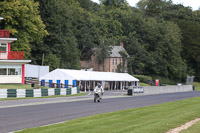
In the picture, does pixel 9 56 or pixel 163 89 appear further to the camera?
pixel 163 89

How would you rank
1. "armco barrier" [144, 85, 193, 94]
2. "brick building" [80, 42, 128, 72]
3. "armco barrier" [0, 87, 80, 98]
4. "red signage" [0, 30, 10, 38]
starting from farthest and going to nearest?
"brick building" [80, 42, 128, 72] < "armco barrier" [144, 85, 193, 94] < "red signage" [0, 30, 10, 38] < "armco barrier" [0, 87, 80, 98]

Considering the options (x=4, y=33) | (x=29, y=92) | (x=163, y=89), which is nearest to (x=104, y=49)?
(x=163, y=89)

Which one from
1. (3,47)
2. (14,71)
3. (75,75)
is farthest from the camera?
(75,75)

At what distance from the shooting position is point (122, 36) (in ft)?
342

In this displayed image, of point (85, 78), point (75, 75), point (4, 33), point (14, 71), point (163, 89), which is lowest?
point (163, 89)

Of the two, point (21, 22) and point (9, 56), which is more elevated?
point (21, 22)

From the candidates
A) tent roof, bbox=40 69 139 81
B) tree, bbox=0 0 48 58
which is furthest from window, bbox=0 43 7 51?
tent roof, bbox=40 69 139 81

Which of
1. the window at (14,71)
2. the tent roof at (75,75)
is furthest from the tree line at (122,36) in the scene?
the window at (14,71)

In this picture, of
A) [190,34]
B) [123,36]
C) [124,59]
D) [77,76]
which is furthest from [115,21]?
[77,76]

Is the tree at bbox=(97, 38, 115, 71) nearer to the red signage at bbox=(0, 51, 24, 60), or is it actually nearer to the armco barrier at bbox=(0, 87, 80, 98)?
the red signage at bbox=(0, 51, 24, 60)

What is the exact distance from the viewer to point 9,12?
178 feet

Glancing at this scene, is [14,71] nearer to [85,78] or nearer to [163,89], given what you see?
[85,78]

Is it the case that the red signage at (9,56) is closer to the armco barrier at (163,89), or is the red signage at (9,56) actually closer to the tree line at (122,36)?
the tree line at (122,36)

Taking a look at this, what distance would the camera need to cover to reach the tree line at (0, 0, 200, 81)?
7325 centimetres
